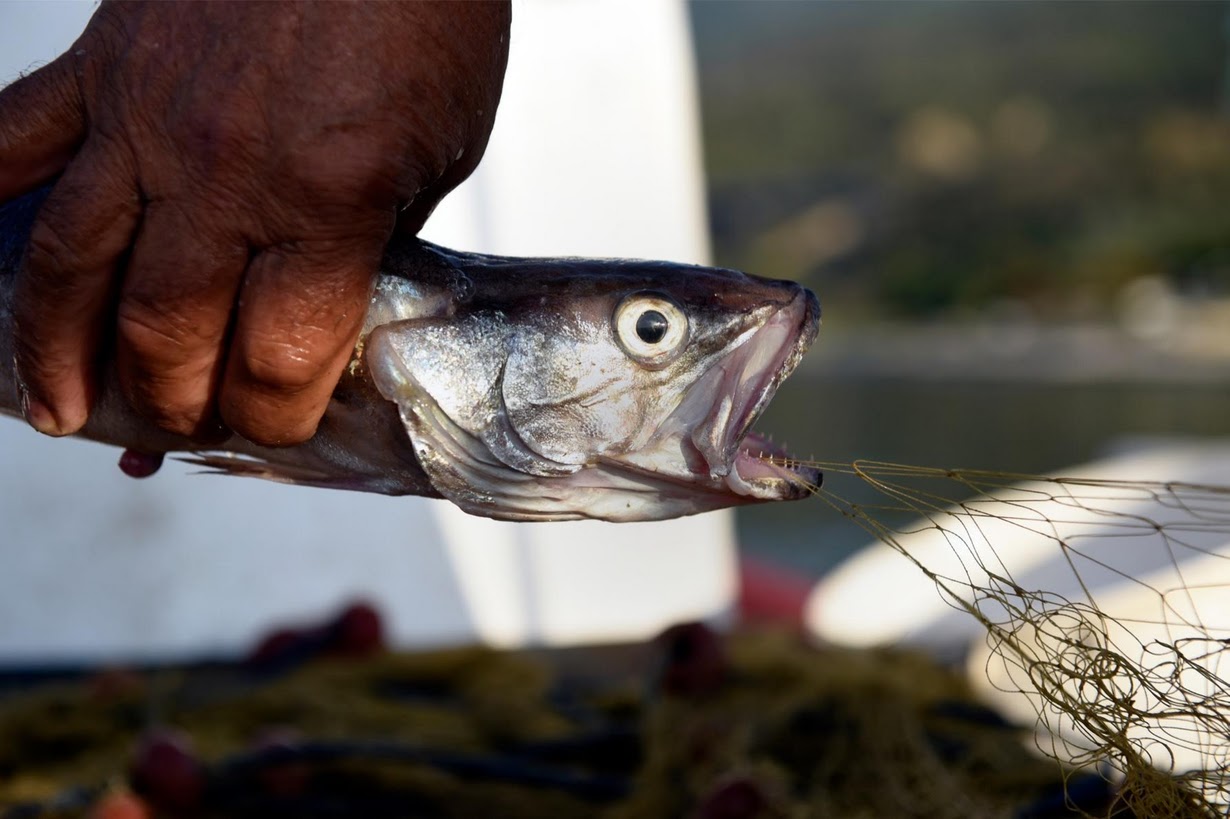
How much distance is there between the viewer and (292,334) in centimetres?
166

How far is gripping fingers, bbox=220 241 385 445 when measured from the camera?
5.35 feet

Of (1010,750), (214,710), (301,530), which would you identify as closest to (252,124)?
(1010,750)

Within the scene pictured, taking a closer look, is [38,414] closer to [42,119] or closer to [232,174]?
[42,119]

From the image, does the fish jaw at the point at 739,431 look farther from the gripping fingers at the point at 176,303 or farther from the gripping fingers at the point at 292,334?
the gripping fingers at the point at 176,303

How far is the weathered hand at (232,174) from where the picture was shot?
154 centimetres

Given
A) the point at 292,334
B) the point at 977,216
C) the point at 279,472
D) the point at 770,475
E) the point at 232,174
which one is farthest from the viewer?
the point at 977,216

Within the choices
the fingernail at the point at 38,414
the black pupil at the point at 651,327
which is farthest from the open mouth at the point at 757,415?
the fingernail at the point at 38,414

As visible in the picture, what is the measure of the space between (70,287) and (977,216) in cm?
3612

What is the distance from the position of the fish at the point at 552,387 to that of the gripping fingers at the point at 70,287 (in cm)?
7

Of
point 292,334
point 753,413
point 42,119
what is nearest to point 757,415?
point 753,413

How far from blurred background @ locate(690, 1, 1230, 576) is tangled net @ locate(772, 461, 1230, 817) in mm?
8383

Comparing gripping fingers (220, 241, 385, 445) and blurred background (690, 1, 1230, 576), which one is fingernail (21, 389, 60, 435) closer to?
gripping fingers (220, 241, 385, 445)

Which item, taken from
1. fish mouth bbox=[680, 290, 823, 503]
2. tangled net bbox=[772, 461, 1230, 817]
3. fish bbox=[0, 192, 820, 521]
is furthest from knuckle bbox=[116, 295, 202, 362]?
tangled net bbox=[772, 461, 1230, 817]

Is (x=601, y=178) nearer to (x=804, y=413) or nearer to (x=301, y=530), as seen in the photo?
(x=301, y=530)
